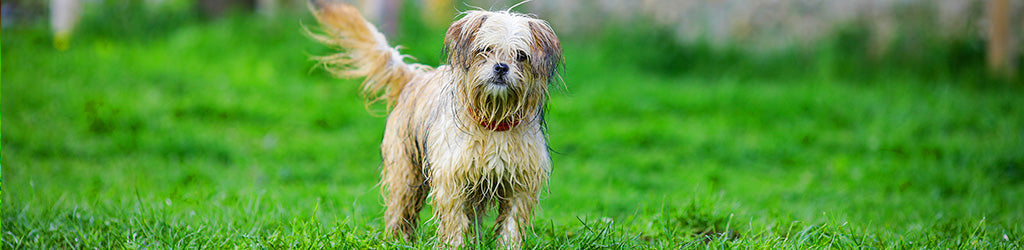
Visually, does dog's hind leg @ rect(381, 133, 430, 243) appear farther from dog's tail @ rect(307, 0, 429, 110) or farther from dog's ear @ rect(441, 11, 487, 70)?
dog's ear @ rect(441, 11, 487, 70)

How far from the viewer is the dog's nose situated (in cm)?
337

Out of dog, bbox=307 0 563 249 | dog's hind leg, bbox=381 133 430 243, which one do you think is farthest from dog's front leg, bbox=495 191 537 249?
dog's hind leg, bbox=381 133 430 243

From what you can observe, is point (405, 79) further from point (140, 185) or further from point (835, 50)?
point (835, 50)

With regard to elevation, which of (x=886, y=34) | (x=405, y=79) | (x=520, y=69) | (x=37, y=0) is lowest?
(x=37, y=0)

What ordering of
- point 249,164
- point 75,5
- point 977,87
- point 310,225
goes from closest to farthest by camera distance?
1. point 310,225
2. point 249,164
3. point 977,87
4. point 75,5

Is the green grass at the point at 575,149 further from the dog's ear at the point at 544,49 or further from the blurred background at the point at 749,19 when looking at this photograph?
the dog's ear at the point at 544,49

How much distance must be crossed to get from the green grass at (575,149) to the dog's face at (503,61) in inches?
29.2

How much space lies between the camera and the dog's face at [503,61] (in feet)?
11.2

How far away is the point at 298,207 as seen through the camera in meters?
5.45

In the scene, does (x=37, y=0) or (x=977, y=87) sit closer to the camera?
(x=977, y=87)

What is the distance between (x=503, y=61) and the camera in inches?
134

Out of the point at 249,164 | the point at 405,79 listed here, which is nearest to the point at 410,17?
the point at 249,164

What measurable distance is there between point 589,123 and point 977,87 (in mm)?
5119

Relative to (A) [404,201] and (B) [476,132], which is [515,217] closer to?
(B) [476,132]
